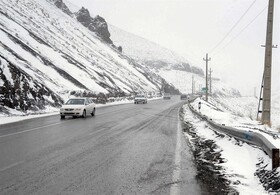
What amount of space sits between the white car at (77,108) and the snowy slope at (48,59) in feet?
18.8

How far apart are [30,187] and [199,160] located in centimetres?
437

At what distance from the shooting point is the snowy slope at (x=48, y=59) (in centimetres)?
3189

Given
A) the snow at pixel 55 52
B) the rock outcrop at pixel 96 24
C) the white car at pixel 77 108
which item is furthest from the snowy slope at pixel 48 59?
the rock outcrop at pixel 96 24

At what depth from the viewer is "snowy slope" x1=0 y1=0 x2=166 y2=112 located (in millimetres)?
31888

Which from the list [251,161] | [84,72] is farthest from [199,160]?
[84,72]

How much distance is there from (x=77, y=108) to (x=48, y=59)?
3337 cm

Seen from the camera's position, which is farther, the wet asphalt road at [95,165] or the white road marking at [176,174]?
the wet asphalt road at [95,165]

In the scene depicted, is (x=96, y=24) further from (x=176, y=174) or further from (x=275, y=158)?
(x=275, y=158)

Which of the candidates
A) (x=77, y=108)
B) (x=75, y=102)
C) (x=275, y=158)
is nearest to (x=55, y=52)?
(x=75, y=102)

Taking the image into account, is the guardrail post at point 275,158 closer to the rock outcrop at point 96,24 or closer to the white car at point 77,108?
the white car at point 77,108

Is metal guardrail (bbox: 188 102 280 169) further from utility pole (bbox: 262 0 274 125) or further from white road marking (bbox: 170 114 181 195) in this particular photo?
utility pole (bbox: 262 0 274 125)

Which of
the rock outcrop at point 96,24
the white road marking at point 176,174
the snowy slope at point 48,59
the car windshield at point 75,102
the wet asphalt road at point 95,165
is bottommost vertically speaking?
the white road marking at point 176,174

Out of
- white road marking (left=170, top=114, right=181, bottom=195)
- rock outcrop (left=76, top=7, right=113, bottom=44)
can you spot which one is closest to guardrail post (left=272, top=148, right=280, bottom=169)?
white road marking (left=170, top=114, right=181, bottom=195)

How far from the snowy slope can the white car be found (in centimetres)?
572
